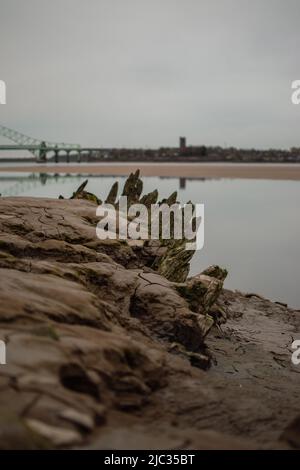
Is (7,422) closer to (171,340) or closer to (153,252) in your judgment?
(171,340)

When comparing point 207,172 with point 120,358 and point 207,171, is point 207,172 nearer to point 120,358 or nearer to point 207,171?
point 207,171

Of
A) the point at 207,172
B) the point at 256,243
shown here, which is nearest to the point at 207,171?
the point at 207,172

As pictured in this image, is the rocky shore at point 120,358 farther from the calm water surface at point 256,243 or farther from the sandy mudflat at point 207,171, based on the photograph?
the sandy mudflat at point 207,171

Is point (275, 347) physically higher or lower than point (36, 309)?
lower

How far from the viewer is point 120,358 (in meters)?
4.64

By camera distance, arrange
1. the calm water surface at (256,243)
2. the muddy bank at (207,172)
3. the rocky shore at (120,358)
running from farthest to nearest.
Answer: the muddy bank at (207,172)
the calm water surface at (256,243)
the rocky shore at (120,358)

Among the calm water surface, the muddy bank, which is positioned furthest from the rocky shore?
the muddy bank

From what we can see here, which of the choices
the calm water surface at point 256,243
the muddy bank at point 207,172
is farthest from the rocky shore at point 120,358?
the muddy bank at point 207,172

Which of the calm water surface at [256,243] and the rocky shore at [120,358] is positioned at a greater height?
the rocky shore at [120,358]

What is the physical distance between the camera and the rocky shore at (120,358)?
3467 mm

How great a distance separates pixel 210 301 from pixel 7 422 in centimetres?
631

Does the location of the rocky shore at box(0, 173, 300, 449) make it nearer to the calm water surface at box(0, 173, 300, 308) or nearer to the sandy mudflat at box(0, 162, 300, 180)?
the calm water surface at box(0, 173, 300, 308)

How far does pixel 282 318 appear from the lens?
11.9 m
